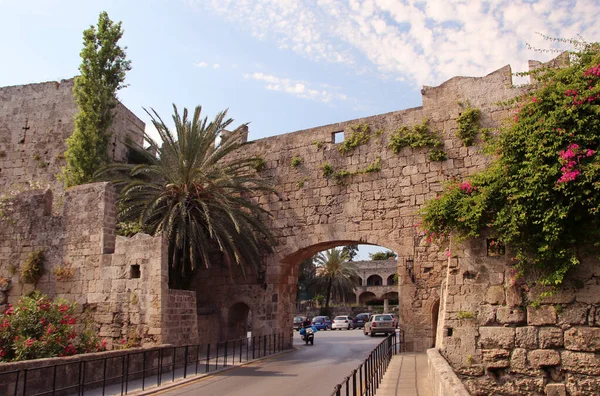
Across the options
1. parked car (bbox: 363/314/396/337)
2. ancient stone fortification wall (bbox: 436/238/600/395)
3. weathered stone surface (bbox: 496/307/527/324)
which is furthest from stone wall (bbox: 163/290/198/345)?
parked car (bbox: 363/314/396/337)

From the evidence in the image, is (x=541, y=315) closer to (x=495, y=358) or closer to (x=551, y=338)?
(x=551, y=338)

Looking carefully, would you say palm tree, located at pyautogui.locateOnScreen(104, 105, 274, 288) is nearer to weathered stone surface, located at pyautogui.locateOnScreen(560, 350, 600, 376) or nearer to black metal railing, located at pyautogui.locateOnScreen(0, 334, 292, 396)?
black metal railing, located at pyautogui.locateOnScreen(0, 334, 292, 396)

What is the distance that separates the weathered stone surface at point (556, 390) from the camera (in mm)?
7969

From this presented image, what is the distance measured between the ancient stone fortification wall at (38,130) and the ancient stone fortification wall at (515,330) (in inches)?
619

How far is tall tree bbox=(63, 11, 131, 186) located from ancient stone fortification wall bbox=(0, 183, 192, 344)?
3.71 metres

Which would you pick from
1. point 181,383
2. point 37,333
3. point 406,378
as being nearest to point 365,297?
point 406,378

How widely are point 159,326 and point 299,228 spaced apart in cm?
661

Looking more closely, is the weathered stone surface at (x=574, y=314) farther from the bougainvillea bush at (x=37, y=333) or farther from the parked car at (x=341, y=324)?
the parked car at (x=341, y=324)

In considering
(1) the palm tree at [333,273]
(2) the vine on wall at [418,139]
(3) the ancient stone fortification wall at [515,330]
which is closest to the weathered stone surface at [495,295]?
(3) the ancient stone fortification wall at [515,330]

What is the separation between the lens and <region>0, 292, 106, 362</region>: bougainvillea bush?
371 inches

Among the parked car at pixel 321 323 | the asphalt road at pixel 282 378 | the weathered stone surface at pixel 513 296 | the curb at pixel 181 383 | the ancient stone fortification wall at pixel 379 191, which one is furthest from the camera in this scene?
the parked car at pixel 321 323

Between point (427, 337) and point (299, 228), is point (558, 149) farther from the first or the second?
point (299, 228)

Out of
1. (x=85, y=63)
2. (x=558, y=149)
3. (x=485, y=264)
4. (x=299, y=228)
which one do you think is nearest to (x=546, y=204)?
(x=558, y=149)

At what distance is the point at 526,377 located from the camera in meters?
8.23
